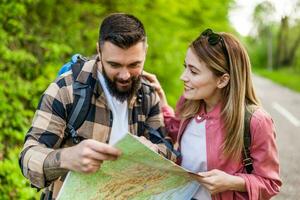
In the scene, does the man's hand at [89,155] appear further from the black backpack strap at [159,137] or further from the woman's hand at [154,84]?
the woman's hand at [154,84]

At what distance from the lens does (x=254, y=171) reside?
253 centimetres

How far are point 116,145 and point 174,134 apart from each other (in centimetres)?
92

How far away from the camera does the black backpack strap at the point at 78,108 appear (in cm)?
247

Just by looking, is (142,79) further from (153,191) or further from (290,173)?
(290,173)

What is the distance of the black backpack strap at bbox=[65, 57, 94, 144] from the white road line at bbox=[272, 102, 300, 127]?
431 inches

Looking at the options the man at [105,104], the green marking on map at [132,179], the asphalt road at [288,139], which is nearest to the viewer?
the green marking on map at [132,179]

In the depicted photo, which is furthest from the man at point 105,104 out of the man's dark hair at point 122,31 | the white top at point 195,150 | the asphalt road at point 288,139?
the asphalt road at point 288,139

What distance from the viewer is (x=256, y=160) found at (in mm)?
2510

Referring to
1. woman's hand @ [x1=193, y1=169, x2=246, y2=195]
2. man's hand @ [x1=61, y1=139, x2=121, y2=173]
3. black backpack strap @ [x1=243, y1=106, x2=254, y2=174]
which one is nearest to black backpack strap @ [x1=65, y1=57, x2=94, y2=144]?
man's hand @ [x1=61, y1=139, x2=121, y2=173]

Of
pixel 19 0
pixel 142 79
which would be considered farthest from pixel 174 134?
pixel 19 0

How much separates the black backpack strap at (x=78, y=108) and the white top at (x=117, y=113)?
83 mm

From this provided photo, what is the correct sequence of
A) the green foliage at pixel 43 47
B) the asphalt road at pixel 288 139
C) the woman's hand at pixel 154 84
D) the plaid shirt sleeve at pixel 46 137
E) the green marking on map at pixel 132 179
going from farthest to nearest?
the asphalt road at pixel 288 139 < the green foliage at pixel 43 47 < the woman's hand at pixel 154 84 < the plaid shirt sleeve at pixel 46 137 < the green marking on map at pixel 132 179

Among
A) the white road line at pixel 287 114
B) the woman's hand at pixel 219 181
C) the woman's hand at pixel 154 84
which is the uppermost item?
the woman's hand at pixel 154 84

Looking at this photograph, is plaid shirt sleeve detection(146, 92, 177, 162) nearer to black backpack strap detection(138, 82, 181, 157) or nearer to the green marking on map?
black backpack strap detection(138, 82, 181, 157)
